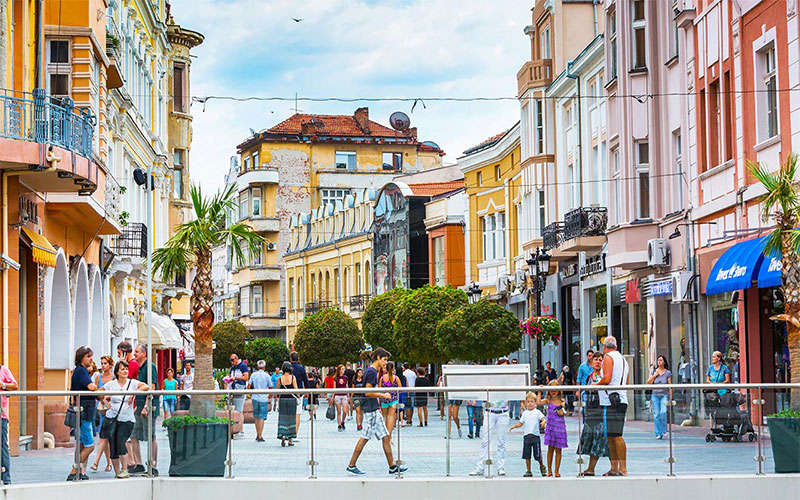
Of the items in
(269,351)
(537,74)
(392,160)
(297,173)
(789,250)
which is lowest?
(269,351)

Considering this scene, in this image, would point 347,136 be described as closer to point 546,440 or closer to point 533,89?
point 533,89

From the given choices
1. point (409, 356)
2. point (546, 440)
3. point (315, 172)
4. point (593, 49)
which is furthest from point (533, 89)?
point (315, 172)

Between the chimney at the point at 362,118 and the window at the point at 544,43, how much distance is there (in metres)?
53.8

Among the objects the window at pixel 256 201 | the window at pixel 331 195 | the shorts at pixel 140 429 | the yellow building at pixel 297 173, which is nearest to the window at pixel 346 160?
the yellow building at pixel 297 173

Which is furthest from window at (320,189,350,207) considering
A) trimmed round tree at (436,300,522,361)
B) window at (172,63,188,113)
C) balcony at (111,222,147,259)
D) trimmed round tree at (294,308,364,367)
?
balcony at (111,222,147,259)

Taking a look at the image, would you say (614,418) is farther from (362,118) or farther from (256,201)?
(362,118)

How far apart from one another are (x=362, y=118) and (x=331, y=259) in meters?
16.4

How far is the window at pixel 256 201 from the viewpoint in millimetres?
99938

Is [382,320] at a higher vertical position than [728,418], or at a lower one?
higher

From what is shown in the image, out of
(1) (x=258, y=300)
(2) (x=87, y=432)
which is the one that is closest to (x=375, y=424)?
(2) (x=87, y=432)

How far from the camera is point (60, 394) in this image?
53.5ft

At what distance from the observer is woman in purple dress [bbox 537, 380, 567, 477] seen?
1716 cm

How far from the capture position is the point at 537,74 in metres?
47.7

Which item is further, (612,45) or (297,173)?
(297,173)
